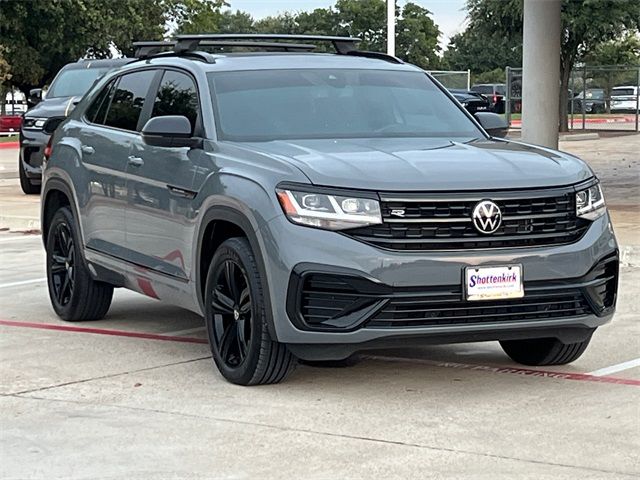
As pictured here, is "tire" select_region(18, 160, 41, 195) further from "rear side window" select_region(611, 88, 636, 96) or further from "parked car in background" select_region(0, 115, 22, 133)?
"parked car in background" select_region(0, 115, 22, 133)

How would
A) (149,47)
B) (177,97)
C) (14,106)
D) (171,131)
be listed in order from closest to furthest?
(171,131) < (177,97) < (149,47) < (14,106)

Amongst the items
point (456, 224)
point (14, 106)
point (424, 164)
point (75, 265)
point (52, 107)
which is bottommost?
point (14, 106)

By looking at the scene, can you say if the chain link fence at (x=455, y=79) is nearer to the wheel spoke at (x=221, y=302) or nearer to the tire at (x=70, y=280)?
the tire at (x=70, y=280)

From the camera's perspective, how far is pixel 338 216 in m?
6.64

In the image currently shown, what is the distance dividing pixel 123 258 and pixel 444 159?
2425 millimetres

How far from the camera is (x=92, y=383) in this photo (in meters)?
7.42

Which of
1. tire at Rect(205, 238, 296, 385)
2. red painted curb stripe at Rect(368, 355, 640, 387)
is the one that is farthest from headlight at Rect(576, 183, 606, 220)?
tire at Rect(205, 238, 296, 385)

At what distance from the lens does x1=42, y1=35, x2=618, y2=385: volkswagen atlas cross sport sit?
261 inches

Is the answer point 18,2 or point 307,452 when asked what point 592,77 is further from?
point 307,452

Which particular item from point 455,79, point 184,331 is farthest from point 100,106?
point 455,79

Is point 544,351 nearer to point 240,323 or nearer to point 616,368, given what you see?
point 616,368

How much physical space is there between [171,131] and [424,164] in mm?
1554

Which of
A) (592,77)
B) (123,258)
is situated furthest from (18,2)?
(123,258)

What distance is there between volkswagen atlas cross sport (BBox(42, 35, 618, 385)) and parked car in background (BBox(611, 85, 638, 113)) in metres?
36.8
